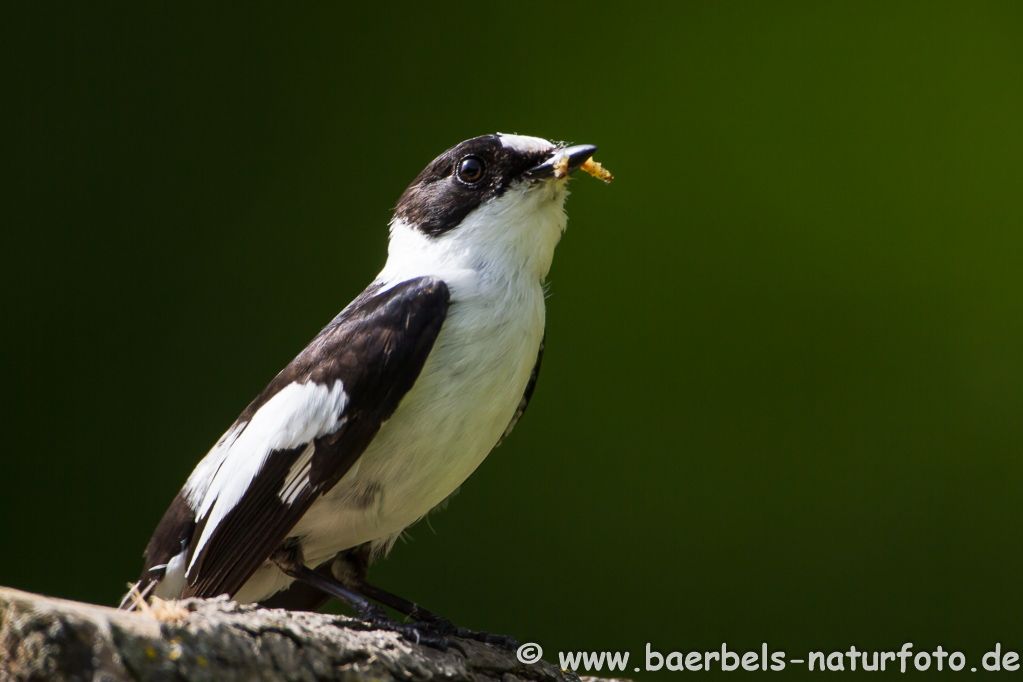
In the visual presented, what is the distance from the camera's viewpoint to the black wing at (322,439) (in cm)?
152

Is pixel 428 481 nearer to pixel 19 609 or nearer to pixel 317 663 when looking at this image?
pixel 317 663

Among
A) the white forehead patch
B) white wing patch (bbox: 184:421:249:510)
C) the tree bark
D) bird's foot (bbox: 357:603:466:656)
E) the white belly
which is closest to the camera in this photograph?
the tree bark

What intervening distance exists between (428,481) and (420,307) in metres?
0.32

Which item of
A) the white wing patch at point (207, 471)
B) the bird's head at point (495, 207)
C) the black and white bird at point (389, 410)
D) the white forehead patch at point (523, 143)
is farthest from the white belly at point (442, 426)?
the white forehead patch at point (523, 143)

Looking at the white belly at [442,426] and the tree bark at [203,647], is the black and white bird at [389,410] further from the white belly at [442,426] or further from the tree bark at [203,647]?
the tree bark at [203,647]

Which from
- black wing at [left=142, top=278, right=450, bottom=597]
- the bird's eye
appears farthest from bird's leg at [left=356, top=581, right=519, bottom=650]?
the bird's eye

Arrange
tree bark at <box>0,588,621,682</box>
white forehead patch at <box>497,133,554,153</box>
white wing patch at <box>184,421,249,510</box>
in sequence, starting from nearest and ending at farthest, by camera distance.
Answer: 1. tree bark at <box>0,588,621,682</box>
2. white wing patch at <box>184,421,249,510</box>
3. white forehead patch at <box>497,133,554,153</box>

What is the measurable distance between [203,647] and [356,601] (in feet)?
1.82

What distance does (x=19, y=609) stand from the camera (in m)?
0.92

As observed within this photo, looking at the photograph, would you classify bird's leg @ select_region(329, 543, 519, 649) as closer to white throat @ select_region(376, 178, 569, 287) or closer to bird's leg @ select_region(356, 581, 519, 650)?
bird's leg @ select_region(356, 581, 519, 650)

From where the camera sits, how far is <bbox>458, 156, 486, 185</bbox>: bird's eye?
1857 millimetres

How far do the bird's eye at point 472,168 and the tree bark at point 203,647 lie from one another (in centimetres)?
94

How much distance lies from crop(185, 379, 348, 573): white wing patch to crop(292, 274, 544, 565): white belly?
0.33ft

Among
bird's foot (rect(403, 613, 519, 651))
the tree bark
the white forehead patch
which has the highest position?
the white forehead patch
